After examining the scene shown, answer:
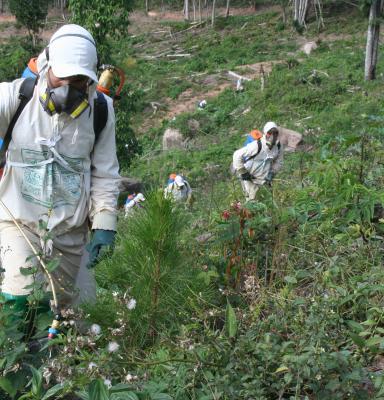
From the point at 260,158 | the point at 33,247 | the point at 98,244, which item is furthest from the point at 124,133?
the point at 33,247

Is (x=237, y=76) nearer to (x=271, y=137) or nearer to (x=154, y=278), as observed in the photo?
(x=271, y=137)

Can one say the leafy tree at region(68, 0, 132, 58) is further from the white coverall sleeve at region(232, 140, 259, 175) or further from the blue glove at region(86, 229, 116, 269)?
the blue glove at region(86, 229, 116, 269)

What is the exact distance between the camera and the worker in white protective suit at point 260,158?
29.0 feet

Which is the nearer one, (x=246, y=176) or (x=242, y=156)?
(x=246, y=176)

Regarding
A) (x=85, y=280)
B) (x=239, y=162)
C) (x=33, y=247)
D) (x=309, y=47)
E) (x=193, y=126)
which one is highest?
(x=33, y=247)

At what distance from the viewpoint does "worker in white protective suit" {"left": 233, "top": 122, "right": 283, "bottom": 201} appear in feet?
29.0

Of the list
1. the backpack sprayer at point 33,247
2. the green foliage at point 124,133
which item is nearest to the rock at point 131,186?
the green foliage at point 124,133

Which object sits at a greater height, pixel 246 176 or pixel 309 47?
pixel 246 176

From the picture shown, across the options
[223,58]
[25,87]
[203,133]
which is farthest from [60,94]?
[223,58]

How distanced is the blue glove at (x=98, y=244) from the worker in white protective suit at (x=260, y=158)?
5.32 m

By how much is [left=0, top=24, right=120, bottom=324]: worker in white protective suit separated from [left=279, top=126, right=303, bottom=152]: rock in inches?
589

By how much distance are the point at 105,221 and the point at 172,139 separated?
20581 millimetres

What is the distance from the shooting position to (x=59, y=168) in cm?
333

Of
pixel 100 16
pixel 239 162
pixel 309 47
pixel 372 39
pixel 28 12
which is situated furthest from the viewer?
pixel 309 47
